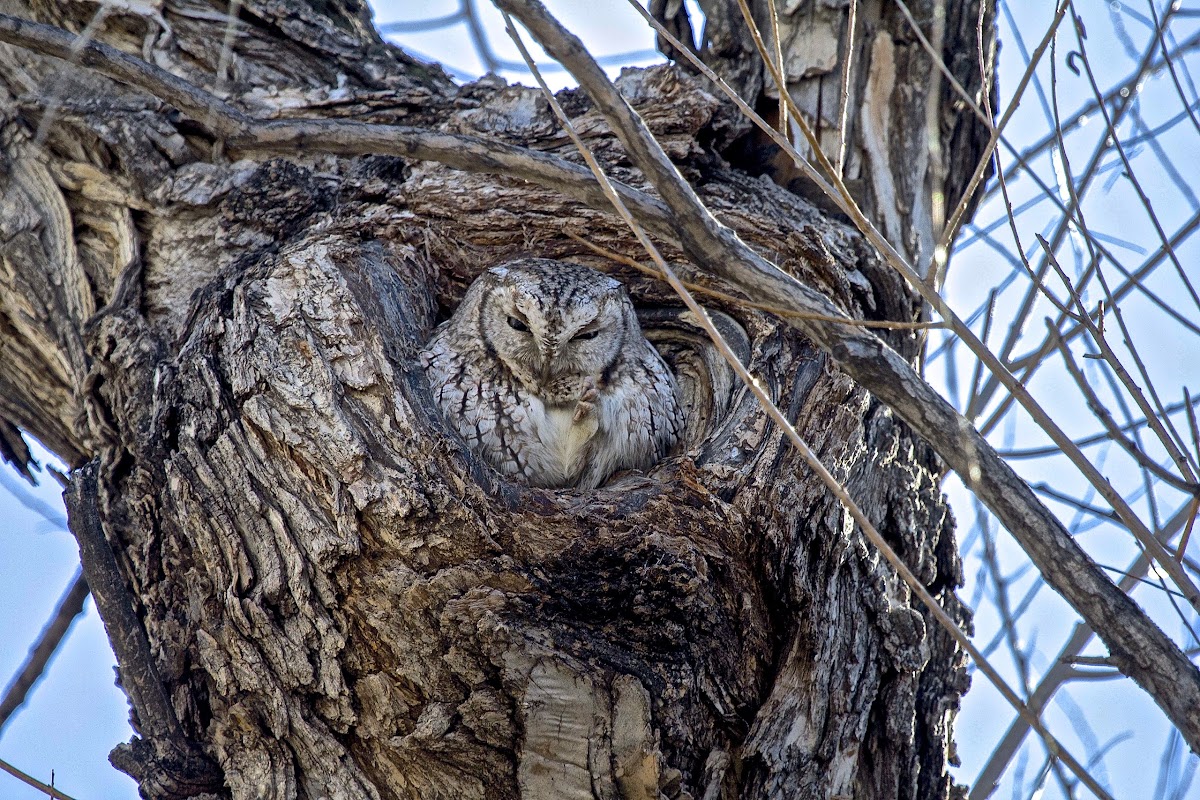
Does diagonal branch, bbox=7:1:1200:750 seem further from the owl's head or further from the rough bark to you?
the rough bark

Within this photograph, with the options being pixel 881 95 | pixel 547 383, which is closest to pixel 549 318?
pixel 547 383

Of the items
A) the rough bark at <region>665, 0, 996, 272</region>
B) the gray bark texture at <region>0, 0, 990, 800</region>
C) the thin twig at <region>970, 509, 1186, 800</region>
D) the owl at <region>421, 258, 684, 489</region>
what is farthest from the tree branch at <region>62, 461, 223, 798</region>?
the rough bark at <region>665, 0, 996, 272</region>

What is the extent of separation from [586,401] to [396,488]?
3.44ft

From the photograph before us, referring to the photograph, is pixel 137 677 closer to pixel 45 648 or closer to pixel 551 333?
pixel 45 648

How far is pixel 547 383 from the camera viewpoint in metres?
3.29

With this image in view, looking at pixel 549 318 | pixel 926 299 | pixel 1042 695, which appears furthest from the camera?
pixel 549 318

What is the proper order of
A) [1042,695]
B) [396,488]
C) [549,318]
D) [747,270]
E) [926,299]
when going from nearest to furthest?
[926,299]
[747,270]
[396,488]
[1042,695]
[549,318]

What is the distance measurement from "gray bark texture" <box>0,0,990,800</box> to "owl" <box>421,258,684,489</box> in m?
0.15

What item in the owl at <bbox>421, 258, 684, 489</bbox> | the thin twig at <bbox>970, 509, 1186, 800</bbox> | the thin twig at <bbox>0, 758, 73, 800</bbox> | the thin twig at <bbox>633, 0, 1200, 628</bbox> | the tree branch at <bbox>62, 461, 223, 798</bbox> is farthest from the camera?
the owl at <bbox>421, 258, 684, 489</bbox>

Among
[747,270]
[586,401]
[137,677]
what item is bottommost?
[137,677]

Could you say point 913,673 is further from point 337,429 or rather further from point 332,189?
point 332,189

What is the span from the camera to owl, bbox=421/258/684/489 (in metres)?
3.20

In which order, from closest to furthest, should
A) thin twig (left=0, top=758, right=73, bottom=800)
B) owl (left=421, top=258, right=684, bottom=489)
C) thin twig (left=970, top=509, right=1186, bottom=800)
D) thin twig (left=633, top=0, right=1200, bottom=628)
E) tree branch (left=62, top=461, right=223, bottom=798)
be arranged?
1. thin twig (left=633, top=0, right=1200, bottom=628)
2. thin twig (left=0, top=758, right=73, bottom=800)
3. tree branch (left=62, top=461, right=223, bottom=798)
4. thin twig (left=970, top=509, right=1186, bottom=800)
5. owl (left=421, top=258, right=684, bottom=489)

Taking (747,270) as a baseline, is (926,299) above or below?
below
